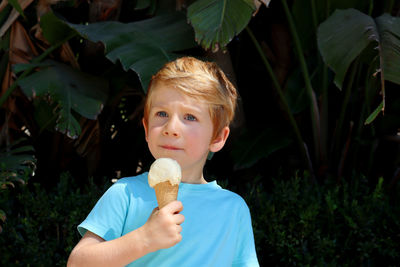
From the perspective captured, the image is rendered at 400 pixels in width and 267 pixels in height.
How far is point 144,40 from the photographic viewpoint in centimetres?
321

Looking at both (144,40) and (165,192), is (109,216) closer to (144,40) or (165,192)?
(165,192)

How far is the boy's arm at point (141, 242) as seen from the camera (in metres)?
1.21

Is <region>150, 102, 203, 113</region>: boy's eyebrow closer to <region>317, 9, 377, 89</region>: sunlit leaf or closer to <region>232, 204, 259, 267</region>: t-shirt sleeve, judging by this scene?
<region>232, 204, 259, 267</region>: t-shirt sleeve

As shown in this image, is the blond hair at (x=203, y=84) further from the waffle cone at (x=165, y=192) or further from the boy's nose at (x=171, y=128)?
the waffle cone at (x=165, y=192)

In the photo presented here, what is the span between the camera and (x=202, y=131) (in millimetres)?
1426

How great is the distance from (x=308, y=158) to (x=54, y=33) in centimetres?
190

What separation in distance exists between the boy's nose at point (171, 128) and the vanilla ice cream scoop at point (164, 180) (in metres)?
0.13

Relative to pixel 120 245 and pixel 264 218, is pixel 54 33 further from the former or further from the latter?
pixel 120 245

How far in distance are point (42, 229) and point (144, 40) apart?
1256mm

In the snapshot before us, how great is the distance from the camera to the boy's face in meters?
1.38

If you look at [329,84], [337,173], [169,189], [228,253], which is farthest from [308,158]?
[169,189]

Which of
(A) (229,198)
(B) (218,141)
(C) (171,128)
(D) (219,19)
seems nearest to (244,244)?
(A) (229,198)

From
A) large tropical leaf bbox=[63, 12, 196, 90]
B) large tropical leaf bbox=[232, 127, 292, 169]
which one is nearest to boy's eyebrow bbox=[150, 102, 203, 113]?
large tropical leaf bbox=[63, 12, 196, 90]

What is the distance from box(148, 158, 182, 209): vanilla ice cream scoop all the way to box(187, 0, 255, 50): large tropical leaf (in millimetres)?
1574
